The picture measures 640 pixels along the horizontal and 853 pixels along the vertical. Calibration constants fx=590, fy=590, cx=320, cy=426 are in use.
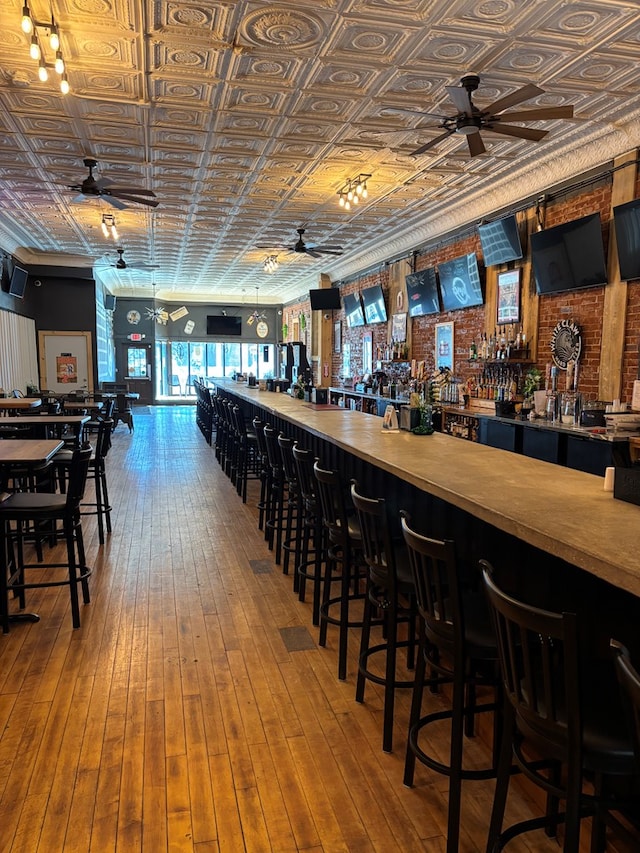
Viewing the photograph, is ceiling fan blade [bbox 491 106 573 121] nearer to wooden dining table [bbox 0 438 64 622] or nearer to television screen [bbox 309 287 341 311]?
wooden dining table [bbox 0 438 64 622]

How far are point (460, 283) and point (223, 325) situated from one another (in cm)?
1352

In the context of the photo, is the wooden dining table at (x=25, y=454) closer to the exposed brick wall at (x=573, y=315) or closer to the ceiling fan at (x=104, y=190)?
the ceiling fan at (x=104, y=190)

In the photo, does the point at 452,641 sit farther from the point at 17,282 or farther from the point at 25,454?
the point at 17,282

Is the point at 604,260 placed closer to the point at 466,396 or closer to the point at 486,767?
the point at 466,396

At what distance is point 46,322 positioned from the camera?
13320mm

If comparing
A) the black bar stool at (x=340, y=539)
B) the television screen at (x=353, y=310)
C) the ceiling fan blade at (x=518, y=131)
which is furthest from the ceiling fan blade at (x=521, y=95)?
the television screen at (x=353, y=310)

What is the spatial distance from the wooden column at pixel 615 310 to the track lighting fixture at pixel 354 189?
2.80 m

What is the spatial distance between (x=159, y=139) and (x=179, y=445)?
595 cm

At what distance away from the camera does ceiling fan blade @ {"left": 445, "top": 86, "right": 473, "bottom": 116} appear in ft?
12.5

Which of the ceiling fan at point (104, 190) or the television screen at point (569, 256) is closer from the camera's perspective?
the television screen at point (569, 256)

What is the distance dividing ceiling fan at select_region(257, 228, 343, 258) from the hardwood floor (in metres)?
6.18

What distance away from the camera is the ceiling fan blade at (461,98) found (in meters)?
3.82

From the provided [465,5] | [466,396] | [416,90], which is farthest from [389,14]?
[466,396]

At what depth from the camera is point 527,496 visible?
89.0 inches
